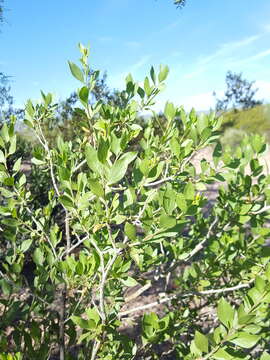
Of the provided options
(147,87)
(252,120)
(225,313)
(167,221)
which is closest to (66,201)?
(167,221)

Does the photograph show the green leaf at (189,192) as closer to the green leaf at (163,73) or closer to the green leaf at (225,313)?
the green leaf at (225,313)

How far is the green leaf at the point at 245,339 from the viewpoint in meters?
0.88

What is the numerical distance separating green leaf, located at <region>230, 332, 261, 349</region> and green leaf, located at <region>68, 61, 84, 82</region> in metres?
0.99

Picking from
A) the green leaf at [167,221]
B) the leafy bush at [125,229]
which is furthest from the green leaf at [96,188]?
the green leaf at [167,221]

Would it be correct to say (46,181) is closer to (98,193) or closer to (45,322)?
(45,322)

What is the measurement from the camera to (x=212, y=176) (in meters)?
1.22

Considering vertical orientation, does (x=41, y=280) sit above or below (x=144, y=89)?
below

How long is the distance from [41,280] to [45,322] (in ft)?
0.87

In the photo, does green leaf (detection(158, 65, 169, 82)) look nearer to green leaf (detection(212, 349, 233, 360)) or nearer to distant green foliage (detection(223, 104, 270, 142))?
green leaf (detection(212, 349, 233, 360))

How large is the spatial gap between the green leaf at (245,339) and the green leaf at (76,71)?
3.25 feet

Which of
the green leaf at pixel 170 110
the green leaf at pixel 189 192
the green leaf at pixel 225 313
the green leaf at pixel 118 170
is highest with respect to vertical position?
the green leaf at pixel 170 110

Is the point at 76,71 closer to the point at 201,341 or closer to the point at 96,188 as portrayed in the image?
the point at 96,188

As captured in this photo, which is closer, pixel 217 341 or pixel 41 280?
pixel 217 341

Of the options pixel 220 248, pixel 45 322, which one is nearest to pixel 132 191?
pixel 45 322
